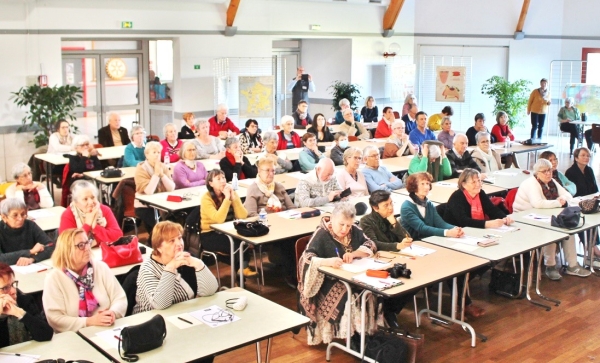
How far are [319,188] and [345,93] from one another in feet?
30.8

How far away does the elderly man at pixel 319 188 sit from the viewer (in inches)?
303

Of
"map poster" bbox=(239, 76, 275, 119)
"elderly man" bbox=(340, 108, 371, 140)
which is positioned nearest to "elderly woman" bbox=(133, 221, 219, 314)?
"elderly man" bbox=(340, 108, 371, 140)

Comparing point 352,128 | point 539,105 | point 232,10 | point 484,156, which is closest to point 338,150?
point 484,156

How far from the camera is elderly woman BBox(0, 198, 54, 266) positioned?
5832mm

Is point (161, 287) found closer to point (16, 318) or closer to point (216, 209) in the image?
point (16, 318)

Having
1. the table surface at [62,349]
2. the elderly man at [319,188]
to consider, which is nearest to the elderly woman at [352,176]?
the elderly man at [319,188]

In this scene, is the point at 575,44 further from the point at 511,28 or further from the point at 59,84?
the point at 59,84

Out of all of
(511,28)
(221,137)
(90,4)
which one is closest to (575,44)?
(511,28)

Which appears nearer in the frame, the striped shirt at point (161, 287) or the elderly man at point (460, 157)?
the striped shirt at point (161, 287)

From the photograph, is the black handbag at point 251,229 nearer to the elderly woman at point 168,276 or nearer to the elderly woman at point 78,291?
the elderly woman at point 168,276

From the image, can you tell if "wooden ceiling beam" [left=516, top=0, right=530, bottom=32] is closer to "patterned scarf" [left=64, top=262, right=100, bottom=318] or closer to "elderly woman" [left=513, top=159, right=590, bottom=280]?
"elderly woman" [left=513, top=159, right=590, bottom=280]

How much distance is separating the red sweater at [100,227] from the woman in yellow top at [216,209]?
101 cm

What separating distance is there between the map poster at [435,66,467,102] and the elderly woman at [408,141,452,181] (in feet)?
27.2

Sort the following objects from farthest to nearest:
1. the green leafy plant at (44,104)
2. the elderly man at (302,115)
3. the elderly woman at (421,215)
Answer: the elderly man at (302,115) → the green leafy plant at (44,104) → the elderly woman at (421,215)
